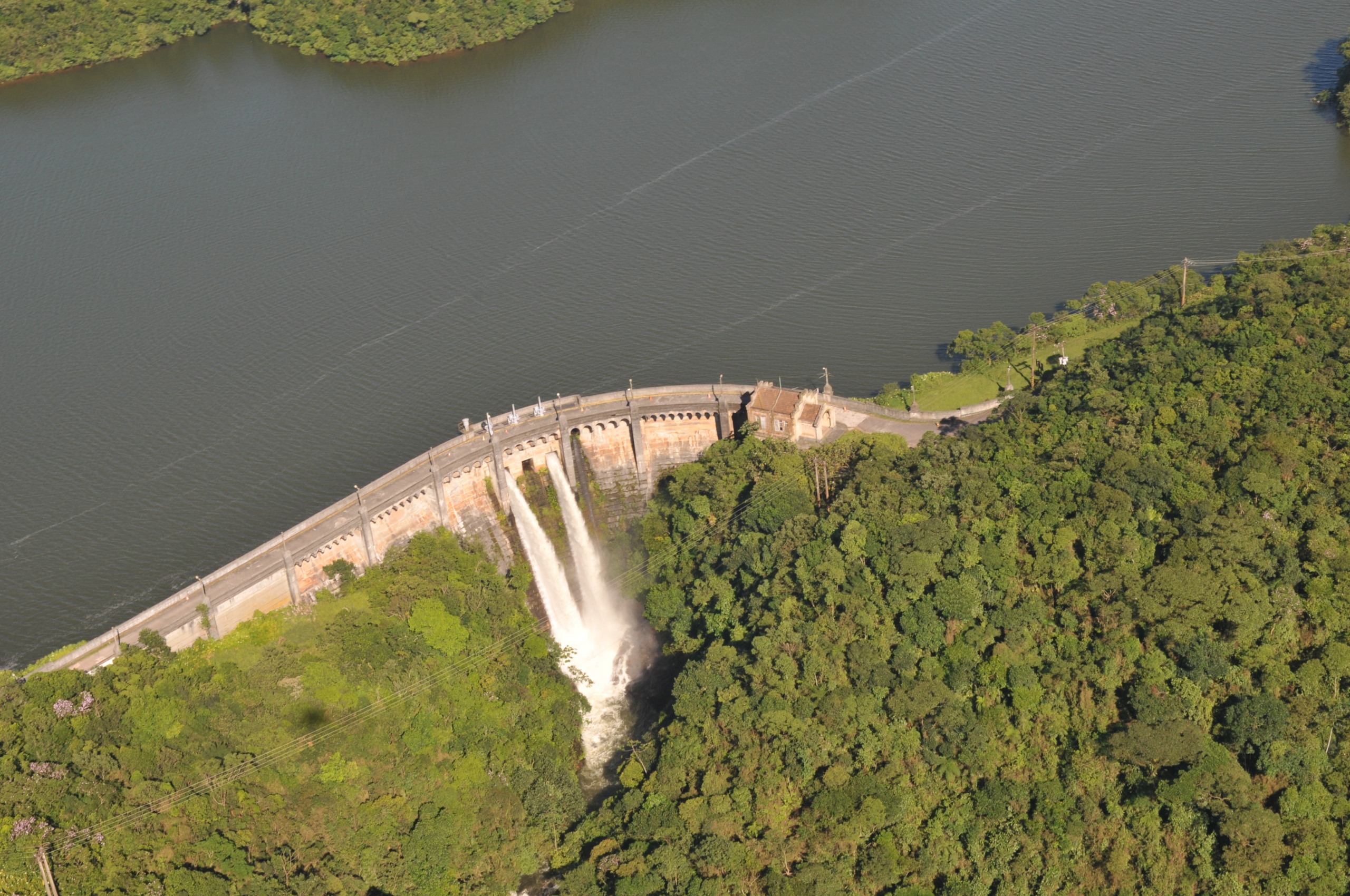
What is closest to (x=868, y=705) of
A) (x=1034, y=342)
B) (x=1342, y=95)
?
(x=1034, y=342)

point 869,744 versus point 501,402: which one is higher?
point 501,402

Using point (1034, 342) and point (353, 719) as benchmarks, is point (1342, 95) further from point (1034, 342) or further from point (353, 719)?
point (353, 719)

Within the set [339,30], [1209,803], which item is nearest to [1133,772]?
[1209,803]

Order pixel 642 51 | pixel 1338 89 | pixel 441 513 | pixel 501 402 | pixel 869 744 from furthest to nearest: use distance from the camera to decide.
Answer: pixel 642 51, pixel 1338 89, pixel 501 402, pixel 441 513, pixel 869 744

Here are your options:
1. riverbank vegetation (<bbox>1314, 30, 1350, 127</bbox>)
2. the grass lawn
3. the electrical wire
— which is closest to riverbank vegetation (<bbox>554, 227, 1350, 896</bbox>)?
the electrical wire

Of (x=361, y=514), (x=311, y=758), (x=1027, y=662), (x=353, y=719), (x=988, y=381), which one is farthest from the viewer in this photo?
(x=988, y=381)

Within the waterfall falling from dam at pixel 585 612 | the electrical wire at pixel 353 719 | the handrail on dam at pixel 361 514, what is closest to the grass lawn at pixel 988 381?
the handrail on dam at pixel 361 514

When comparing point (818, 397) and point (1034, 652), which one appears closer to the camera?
point (1034, 652)

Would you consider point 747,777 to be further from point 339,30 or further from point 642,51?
point 339,30
